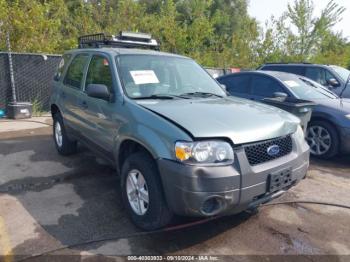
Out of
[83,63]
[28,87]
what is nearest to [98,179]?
[83,63]

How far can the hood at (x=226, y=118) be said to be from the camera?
9.65ft

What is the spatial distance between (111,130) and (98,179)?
127 centimetres

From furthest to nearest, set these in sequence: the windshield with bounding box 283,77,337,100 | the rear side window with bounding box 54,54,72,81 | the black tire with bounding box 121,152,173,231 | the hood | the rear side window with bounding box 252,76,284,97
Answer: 1. the rear side window with bounding box 252,76,284,97
2. the windshield with bounding box 283,77,337,100
3. the rear side window with bounding box 54,54,72,81
4. the black tire with bounding box 121,152,173,231
5. the hood

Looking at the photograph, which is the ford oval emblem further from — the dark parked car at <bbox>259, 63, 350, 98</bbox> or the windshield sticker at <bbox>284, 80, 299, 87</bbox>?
the dark parked car at <bbox>259, 63, 350, 98</bbox>

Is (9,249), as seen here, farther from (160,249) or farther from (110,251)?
(160,249)

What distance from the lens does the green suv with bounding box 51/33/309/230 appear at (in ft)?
9.27

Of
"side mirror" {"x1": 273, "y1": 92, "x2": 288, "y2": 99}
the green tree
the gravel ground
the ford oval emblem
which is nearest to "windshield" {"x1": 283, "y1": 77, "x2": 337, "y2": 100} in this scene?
"side mirror" {"x1": 273, "y1": 92, "x2": 288, "y2": 99}

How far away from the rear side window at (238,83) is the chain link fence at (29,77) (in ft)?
6.22

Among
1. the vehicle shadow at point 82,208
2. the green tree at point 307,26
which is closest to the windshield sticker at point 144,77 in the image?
the vehicle shadow at point 82,208

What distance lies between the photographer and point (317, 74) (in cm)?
968

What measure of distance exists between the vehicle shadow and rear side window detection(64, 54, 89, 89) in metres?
1.31

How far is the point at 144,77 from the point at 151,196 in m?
1.48

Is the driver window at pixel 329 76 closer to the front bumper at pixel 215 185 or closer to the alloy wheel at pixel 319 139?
the alloy wheel at pixel 319 139

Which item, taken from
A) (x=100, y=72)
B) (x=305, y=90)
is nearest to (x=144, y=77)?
(x=100, y=72)
